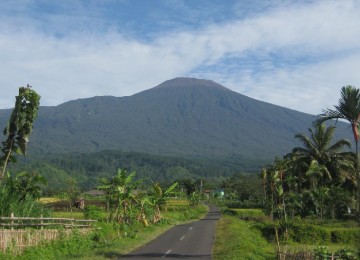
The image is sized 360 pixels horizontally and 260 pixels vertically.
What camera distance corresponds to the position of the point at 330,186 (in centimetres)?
4959

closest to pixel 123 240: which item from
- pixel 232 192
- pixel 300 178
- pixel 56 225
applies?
pixel 56 225

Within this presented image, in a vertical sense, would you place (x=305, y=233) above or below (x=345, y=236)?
above

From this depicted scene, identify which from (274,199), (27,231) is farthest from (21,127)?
(274,199)

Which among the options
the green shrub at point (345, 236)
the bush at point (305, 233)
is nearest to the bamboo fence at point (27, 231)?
the bush at point (305, 233)

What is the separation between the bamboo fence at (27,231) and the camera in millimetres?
16656

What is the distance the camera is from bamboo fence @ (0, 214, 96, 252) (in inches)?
656

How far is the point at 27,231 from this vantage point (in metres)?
18.0

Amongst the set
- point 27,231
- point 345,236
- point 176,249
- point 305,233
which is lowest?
point 345,236

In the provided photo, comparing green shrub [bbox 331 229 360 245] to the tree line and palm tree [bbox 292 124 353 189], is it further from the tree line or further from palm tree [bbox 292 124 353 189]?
palm tree [bbox 292 124 353 189]

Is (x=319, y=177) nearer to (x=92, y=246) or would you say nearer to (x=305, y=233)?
(x=305, y=233)

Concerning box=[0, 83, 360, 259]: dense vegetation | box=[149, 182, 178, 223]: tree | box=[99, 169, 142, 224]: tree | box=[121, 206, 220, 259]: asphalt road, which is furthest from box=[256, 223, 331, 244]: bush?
box=[149, 182, 178, 223]: tree

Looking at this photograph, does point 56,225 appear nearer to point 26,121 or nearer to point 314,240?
point 26,121

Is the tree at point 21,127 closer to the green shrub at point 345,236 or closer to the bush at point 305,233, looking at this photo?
the bush at point 305,233

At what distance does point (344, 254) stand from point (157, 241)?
1119 centimetres
